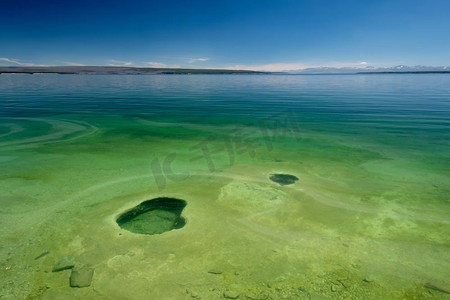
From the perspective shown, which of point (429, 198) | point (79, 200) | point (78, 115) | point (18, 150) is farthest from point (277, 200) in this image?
point (78, 115)

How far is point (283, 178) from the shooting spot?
283 inches

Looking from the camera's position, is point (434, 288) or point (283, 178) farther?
point (283, 178)

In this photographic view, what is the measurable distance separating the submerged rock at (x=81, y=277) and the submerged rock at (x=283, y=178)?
458 centimetres

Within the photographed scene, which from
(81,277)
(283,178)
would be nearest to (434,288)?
(283,178)

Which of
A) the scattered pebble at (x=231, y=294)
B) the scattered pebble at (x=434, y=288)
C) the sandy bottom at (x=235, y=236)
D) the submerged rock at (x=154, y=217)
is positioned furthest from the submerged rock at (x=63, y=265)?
the scattered pebble at (x=434, y=288)

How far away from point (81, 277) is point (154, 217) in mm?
1833

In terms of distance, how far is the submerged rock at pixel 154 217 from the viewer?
16.1 feet

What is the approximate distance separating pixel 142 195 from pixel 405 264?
16.4 feet

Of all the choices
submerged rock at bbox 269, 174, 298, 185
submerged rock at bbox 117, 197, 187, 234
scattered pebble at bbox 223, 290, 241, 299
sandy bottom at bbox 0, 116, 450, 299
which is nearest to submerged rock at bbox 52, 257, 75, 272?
sandy bottom at bbox 0, 116, 450, 299

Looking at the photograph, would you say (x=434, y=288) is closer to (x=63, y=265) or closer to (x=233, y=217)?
(x=233, y=217)

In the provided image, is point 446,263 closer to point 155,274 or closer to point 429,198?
point 429,198

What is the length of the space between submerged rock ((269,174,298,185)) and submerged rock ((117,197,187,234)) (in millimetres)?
2555

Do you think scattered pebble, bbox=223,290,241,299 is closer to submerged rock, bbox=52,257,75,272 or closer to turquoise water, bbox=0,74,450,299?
turquoise water, bbox=0,74,450,299

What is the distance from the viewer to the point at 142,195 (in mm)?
6051
